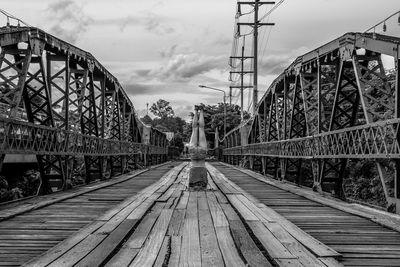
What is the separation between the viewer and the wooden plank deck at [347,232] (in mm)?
5219

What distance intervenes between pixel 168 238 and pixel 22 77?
6.83 m

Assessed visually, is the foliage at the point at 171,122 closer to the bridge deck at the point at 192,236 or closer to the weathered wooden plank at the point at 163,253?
the bridge deck at the point at 192,236

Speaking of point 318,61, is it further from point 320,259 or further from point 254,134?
point 254,134

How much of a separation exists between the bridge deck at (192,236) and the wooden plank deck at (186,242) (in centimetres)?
1

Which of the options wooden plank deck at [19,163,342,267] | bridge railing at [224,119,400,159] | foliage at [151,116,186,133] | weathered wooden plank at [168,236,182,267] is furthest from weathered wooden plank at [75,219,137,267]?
foliage at [151,116,186,133]

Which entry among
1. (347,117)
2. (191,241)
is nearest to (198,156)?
(347,117)

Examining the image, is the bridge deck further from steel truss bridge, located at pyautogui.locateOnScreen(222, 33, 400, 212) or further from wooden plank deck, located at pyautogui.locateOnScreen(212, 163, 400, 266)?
steel truss bridge, located at pyautogui.locateOnScreen(222, 33, 400, 212)

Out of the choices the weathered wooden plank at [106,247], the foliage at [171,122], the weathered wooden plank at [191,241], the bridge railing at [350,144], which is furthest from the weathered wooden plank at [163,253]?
the foliage at [171,122]

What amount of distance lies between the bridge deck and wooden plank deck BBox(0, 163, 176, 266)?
0.01 meters

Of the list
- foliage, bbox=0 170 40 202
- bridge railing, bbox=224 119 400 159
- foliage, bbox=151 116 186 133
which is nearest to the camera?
bridge railing, bbox=224 119 400 159

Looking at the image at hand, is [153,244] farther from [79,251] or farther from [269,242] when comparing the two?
[269,242]

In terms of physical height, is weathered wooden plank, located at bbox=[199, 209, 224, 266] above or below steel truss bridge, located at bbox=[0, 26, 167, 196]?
below

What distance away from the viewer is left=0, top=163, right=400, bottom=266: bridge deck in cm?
500

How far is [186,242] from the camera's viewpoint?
5809 millimetres
